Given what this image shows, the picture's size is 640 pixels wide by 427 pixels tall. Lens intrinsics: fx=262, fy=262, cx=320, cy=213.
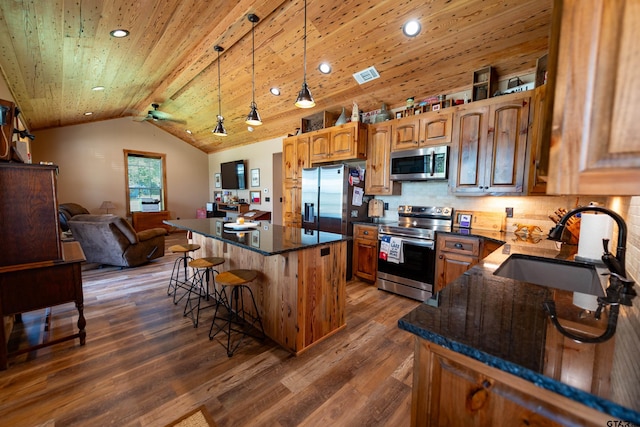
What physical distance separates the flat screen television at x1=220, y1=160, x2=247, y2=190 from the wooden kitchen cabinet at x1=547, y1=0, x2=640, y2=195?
6.99 metres

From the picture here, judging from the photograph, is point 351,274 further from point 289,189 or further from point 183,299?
point 183,299

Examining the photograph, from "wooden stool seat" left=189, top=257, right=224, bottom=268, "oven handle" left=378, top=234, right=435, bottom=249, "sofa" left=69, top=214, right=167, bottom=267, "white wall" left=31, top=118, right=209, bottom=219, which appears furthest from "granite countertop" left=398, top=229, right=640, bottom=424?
"white wall" left=31, top=118, right=209, bottom=219

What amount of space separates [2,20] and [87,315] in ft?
9.15

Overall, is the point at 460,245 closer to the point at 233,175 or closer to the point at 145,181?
the point at 233,175

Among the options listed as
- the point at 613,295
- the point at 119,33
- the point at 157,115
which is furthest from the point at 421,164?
the point at 157,115

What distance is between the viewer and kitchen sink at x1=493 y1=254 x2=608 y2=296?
1.44m

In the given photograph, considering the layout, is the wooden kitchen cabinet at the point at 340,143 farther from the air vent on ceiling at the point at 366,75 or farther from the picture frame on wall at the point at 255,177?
the picture frame on wall at the point at 255,177

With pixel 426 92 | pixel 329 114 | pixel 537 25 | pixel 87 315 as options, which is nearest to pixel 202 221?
pixel 87 315

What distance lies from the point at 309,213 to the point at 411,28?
2.72m

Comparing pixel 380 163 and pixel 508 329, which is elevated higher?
pixel 380 163

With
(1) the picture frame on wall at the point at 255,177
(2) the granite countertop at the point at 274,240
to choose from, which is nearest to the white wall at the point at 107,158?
(1) the picture frame on wall at the point at 255,177

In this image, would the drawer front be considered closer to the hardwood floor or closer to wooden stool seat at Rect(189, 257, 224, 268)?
the hardwood floor

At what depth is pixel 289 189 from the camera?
16.0 ft

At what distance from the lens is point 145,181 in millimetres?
7555
